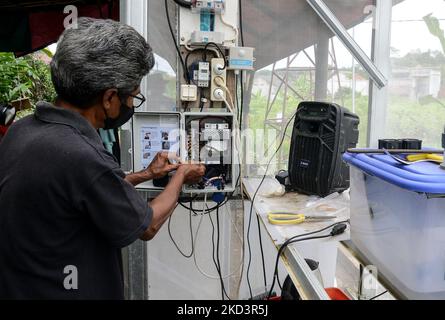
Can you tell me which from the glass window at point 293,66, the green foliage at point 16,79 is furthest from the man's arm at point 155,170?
the green foliage at point 16,79

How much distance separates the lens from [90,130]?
94 centimetres

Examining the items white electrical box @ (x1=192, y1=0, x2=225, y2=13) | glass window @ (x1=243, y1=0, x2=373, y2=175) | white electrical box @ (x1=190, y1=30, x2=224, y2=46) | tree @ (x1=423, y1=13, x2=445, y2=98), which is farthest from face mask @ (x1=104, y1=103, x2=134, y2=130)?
tree @ (x1=423, y1=13, x2=445, y2=98)

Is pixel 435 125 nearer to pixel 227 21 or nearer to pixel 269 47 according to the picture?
pixel 269 47

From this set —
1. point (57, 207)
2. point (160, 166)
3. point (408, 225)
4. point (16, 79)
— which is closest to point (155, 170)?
point (160, 166)

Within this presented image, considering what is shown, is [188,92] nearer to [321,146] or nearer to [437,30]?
[321,146]

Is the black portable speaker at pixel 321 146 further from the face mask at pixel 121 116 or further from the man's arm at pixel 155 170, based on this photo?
the face mask at pixel 121 116

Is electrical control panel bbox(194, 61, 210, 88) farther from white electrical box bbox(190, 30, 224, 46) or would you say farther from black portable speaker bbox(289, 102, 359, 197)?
black portable speaker bbox(289, 102, 359, 197)

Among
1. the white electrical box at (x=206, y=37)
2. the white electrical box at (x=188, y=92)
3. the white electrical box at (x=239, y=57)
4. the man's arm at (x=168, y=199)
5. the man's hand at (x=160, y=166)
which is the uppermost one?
the white electrical box at (x=206, y=37)

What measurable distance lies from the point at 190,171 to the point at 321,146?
54 cm

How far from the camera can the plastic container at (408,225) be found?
74 cm

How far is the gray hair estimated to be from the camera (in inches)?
35.3

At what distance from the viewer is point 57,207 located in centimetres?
85

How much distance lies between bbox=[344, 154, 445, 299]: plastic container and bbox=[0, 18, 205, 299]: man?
0.61 metres
